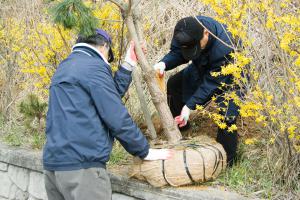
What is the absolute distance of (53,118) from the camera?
3.40m

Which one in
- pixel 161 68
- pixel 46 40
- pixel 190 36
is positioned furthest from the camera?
pixel 46 40

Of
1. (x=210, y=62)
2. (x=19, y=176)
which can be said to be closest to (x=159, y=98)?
(x=210, y=62)

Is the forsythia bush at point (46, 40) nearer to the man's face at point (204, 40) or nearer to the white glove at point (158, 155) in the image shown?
the man's face at point (204, 40)

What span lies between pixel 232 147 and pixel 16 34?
300 centimetres

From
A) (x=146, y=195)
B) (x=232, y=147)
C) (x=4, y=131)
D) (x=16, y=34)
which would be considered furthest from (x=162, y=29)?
(x=146, y=195)

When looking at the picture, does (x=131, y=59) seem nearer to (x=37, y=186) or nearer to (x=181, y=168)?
(x=181, y=168)

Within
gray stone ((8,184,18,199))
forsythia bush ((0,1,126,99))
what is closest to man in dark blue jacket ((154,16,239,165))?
forsythia bush ((0,1,126,99))

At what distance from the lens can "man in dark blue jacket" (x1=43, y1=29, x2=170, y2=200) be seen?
3312 mm

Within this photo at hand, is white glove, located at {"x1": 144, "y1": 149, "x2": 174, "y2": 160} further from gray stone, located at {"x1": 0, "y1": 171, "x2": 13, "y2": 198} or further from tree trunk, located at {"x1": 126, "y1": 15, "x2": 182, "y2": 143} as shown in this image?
gray stone, located at {"x1": 0, "y1": 171, "x2": 13, "y2": 198}

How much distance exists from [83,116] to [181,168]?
83 cm

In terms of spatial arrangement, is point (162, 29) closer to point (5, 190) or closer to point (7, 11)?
point (7, 11)

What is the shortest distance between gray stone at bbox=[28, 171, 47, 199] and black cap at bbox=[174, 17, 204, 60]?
5.81 feet

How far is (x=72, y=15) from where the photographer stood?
12.1 ft

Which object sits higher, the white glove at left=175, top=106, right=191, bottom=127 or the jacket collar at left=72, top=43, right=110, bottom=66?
the jacket collar at left=72, top=43, right=110, bottom=66
